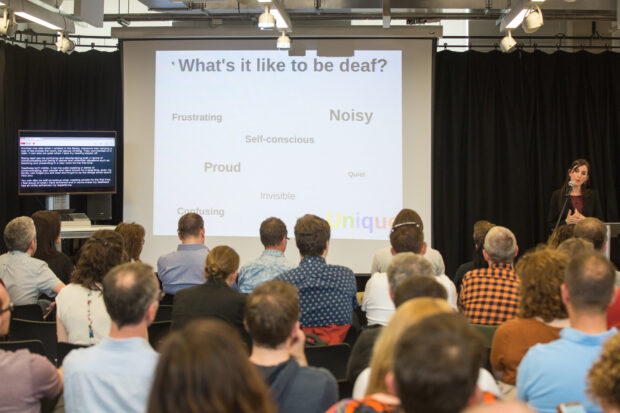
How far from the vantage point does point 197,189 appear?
6.38 metres

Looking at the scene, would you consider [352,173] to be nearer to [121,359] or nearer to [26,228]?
[26,228]

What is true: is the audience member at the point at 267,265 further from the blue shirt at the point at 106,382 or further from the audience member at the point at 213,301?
the blue shirt at the point at 106,382

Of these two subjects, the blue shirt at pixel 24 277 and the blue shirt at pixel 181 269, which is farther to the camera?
the blue shirt at pixel 181 269

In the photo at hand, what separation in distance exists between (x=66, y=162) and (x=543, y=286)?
546 cm

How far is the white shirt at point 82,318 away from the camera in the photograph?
2994mm

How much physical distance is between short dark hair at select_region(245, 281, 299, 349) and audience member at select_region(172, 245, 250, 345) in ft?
3.34

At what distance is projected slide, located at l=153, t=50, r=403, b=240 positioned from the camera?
6.24 m

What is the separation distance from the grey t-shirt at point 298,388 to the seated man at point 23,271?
8.15 feet

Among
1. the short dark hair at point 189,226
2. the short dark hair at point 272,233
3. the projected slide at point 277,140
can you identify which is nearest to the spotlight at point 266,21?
the projected slide at point 277,140

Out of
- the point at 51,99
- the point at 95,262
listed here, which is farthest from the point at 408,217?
the point at 51,99

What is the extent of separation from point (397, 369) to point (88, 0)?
6.05m

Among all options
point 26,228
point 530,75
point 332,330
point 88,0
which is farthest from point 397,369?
point 530,75

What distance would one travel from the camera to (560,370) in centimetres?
204

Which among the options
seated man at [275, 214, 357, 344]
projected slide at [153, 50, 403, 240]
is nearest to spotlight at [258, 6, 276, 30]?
projected slide at [153, 50, 403, 240]
